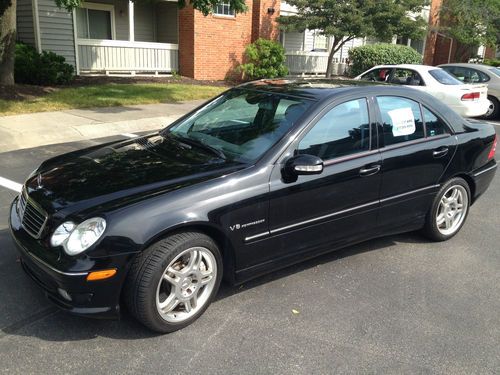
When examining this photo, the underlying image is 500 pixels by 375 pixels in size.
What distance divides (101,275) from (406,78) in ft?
33.8

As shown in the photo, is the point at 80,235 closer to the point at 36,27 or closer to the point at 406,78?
the point at 406,78

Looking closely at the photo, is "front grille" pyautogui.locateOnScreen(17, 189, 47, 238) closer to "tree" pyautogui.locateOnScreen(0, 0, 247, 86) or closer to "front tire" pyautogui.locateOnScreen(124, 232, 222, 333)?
"front tire" pyautogui.locateOnScreen(124, 232, 222, 333)

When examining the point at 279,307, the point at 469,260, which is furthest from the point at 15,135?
the point at 469,260

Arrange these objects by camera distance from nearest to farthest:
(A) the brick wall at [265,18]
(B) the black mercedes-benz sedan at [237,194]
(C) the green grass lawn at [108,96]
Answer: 1. (B) the black mercedes-benz sedan at [237,194]
2. (C) the green grass lawn at [108,96]
3. (A) the brick wall at [265,18]

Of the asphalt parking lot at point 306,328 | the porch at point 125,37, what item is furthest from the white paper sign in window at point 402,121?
the porch at point 125,37

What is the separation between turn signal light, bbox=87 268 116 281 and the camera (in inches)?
109

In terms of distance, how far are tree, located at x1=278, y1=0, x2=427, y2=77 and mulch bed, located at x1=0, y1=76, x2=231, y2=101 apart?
12.8 feet

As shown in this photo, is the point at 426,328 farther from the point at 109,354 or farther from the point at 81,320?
the point at 81,320

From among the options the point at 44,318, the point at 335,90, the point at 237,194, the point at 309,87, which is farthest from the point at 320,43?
the point at 44,318

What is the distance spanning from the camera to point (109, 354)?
2.87 meters

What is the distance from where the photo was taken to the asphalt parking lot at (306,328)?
2.85 m

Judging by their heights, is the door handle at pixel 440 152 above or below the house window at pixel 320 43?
below

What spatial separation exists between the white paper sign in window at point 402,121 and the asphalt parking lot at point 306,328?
1.13 m

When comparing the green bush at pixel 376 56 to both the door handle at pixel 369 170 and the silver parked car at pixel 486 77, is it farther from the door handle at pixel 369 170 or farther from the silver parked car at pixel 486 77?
the door handle at pixel 369 170
